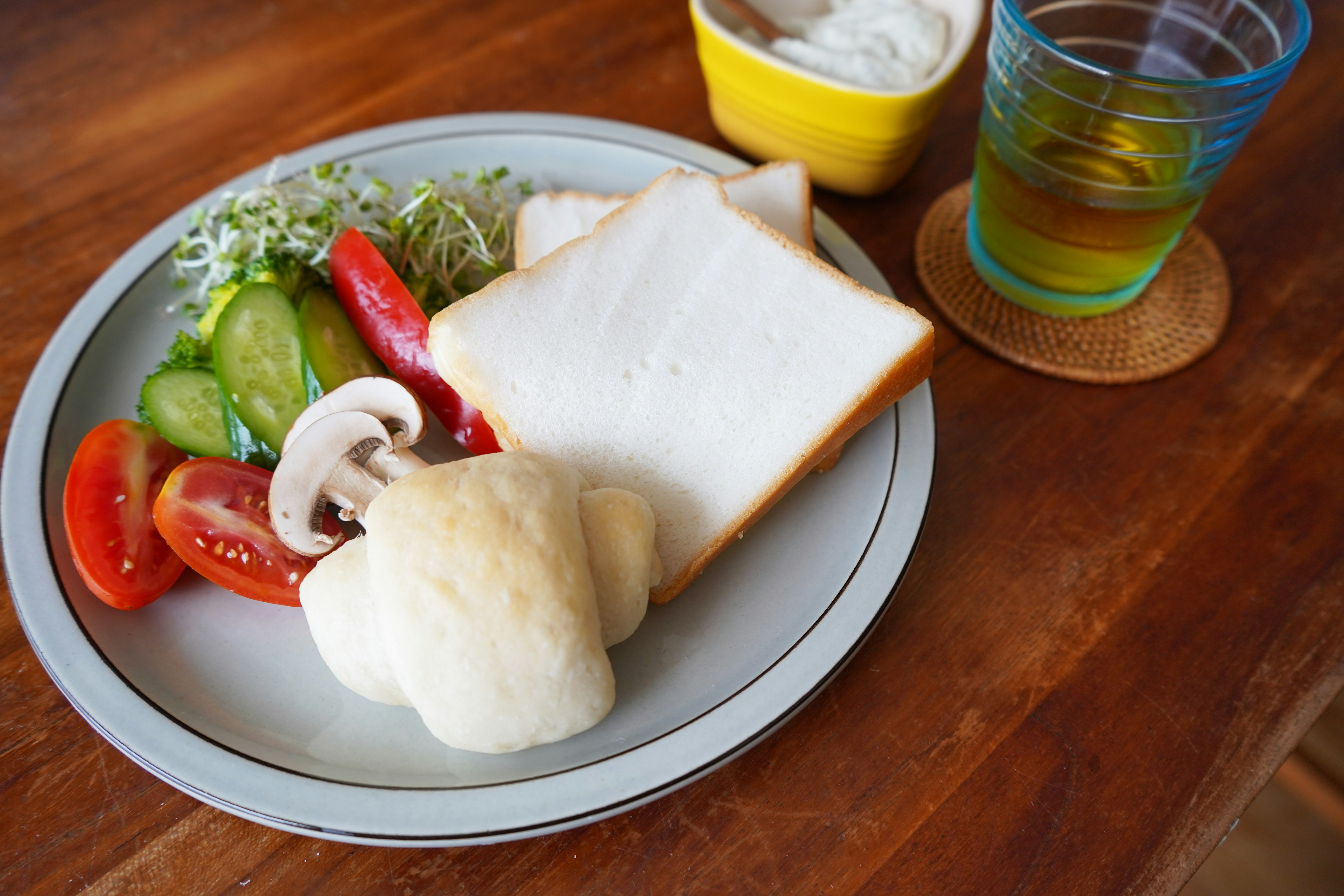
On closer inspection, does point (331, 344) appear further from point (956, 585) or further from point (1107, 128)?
point (1107, 128)

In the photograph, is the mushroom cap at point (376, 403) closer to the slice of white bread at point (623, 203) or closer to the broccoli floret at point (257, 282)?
the broccoli floret at point (257, 282)

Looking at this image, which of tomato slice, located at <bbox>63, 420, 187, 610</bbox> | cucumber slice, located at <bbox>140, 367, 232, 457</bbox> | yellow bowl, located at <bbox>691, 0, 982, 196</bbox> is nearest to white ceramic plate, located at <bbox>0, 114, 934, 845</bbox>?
tomato slice, located at <bbox>63, 420, 187, 610</bbox>

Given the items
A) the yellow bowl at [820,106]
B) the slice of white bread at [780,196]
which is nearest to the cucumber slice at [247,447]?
the slice of white bread at [780,196]

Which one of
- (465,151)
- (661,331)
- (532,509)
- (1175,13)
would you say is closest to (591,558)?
(532,509)

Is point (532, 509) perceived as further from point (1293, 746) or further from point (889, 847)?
point (1293, 746)

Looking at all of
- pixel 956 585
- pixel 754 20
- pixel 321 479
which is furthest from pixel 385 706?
pixel 754 20

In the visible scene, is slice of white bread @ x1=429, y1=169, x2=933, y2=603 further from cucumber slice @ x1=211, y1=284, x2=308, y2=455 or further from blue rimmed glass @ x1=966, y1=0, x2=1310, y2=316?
blue rimmed glass @ x1=966, y1=0, x2=1310, y2=316
